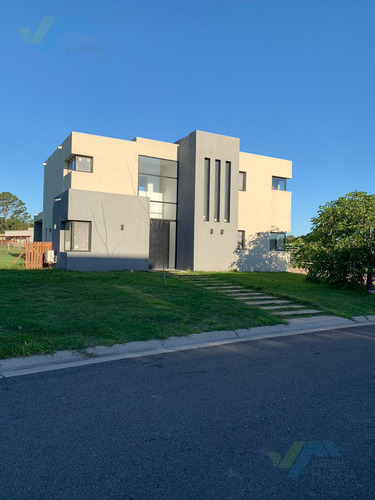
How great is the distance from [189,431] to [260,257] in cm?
1910

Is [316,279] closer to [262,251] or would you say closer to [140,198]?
[262,251]

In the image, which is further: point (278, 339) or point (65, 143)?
point (65, 143)

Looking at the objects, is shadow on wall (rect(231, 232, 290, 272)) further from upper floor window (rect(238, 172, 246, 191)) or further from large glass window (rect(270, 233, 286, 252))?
upper floor window (rect(238, 172, 246, 191))

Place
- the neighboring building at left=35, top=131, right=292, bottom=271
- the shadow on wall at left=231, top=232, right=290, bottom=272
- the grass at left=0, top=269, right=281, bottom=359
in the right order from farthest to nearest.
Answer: the shadow on wall at left=231, top=232, right=290, bottom=272
the neighboring building at left=35, top=131, right=292, bottom=271
the grass at left=0, top=269, right=281, bottom=359

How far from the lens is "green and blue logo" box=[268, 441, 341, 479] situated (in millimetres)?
2979

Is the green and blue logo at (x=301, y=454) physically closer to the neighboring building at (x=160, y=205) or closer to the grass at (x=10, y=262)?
the neighboring building at (x=160, y=205)

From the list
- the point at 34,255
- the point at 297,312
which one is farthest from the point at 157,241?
the point at 297,312

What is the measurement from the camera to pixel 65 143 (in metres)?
19.5

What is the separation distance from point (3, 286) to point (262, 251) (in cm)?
1475

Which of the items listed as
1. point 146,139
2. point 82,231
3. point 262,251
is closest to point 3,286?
point 82,231

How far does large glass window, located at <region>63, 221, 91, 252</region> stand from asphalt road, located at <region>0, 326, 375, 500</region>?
1188 centimetres

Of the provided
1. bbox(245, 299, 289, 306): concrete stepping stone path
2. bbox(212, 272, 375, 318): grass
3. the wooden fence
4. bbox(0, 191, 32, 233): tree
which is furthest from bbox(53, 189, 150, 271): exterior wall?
bbox(0, 191, 32, 233): tree

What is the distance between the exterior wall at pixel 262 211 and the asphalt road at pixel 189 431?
16.2m

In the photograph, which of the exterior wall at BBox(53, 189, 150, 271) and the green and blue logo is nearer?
the green and blue logo
